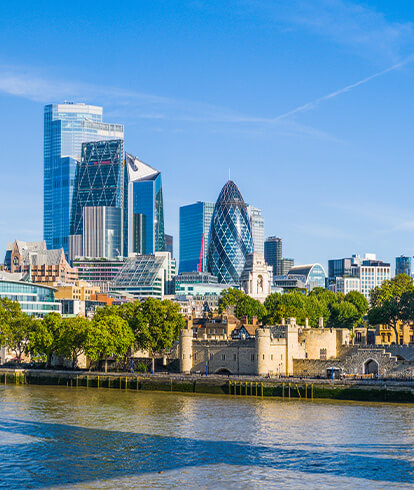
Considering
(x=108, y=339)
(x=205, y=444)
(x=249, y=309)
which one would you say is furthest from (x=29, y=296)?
(x=205, y=444)

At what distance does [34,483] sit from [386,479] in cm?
2220

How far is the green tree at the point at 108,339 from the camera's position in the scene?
11350 cm

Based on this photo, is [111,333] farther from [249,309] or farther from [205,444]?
[249,309]

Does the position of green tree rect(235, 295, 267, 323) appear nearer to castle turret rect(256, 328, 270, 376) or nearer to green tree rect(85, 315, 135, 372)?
green tree rect(85, 315, 135, 372)

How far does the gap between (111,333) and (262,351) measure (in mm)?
22111

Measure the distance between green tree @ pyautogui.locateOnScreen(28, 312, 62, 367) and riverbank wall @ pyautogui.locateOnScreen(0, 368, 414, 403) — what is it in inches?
139

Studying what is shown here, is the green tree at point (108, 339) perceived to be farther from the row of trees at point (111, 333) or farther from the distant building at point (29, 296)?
the distant building at point (29, 296)

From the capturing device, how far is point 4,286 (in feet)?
525

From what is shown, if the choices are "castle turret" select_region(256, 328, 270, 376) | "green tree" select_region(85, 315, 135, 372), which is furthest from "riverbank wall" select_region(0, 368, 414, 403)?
"castle turret" select_region(256, 328, 270, 376)

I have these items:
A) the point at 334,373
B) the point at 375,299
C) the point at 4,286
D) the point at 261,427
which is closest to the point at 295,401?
the point at 334,373

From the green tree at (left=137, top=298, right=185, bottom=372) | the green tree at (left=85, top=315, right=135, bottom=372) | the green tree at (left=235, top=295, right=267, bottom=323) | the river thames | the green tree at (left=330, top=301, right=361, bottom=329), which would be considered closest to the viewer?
the river thames

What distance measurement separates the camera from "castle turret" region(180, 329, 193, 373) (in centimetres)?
11412

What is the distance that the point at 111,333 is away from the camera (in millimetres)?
116000

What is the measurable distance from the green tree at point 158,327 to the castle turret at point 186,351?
4027 mm
